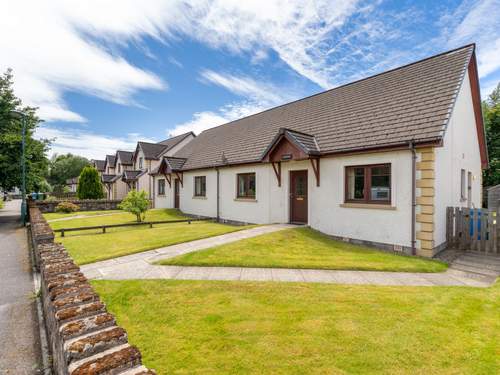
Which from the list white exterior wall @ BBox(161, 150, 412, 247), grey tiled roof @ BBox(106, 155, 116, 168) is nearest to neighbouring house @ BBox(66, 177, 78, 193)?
grey tiled roof @ BBox(106, 155, 116, 168)

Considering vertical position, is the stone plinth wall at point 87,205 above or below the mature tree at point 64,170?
below

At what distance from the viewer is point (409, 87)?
11.1 meters

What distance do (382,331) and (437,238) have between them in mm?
6558

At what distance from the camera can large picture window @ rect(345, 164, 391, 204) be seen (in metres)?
9.34

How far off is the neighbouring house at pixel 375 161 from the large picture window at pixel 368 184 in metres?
0.04

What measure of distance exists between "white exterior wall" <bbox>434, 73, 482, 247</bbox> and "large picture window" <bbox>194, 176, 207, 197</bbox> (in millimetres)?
13477

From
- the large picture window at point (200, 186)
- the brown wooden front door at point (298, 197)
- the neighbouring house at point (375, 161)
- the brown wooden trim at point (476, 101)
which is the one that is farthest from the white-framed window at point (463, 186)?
the large picture window at point (200, 186)

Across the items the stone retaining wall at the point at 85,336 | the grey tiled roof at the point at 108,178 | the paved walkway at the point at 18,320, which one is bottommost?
the paved walkway at the point at 18,320

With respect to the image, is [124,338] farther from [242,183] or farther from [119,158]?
[119,158]

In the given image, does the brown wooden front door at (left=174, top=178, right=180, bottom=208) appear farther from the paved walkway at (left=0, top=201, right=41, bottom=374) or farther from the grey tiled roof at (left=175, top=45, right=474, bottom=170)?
the paved walkway at (left=0, top=201, right=41, bottom=374)

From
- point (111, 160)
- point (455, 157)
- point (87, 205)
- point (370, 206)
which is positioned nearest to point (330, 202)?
point (370, 206)

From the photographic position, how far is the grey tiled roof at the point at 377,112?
909cm

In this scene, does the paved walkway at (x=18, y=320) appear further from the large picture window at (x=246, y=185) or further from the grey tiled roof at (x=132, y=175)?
the grey tiled roof at (x=132, y=175)

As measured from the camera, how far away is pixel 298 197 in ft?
40.7
